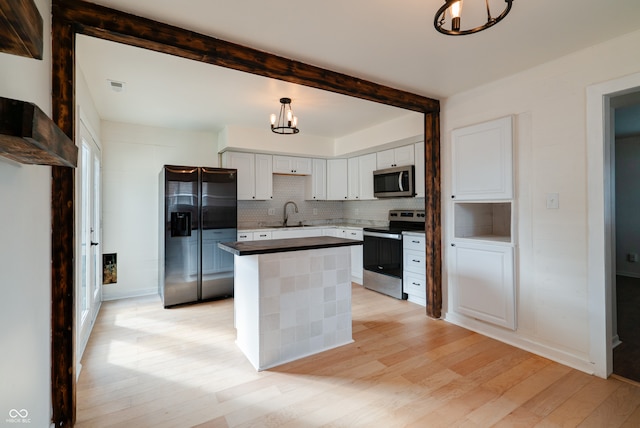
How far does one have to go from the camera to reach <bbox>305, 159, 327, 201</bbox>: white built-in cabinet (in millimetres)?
5613

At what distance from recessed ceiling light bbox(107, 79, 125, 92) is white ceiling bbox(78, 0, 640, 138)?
66 millimetres

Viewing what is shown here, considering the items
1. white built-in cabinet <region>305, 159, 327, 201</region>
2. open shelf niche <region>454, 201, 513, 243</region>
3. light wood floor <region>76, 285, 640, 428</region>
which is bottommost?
light wood floor <region>76, 285, 640, 428</region>

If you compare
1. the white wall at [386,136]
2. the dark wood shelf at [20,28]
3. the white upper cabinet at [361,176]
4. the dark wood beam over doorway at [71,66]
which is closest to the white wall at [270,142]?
the white wall at [386,136]

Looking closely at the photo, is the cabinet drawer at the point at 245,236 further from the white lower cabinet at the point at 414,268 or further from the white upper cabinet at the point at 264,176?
the white lower cabinet at the point at 414,268

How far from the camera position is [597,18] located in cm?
199

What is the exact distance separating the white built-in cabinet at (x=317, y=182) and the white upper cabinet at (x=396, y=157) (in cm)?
121

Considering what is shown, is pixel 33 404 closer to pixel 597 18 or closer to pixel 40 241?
pixel 40 241

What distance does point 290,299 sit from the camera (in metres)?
2.50

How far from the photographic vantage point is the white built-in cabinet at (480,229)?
2.82 metres

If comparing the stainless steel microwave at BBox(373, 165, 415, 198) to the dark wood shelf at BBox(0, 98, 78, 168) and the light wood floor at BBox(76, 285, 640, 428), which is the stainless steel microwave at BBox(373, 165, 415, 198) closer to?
the light wood floor at BBox(76, 285, 640, 428)

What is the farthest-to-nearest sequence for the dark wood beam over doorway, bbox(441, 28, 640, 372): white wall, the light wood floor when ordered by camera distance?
1. bbox(441, 28, 640, 372): white wall
2. the light wood floor
3. the dark wood beam over doorway

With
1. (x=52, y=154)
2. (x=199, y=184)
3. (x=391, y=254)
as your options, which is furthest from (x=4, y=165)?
(x=391, y=254)

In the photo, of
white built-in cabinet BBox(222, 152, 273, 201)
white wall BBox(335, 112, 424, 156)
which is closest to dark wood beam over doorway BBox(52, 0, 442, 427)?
white wall BBox(335, 112, 424, 156)

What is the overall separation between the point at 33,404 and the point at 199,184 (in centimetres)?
296
